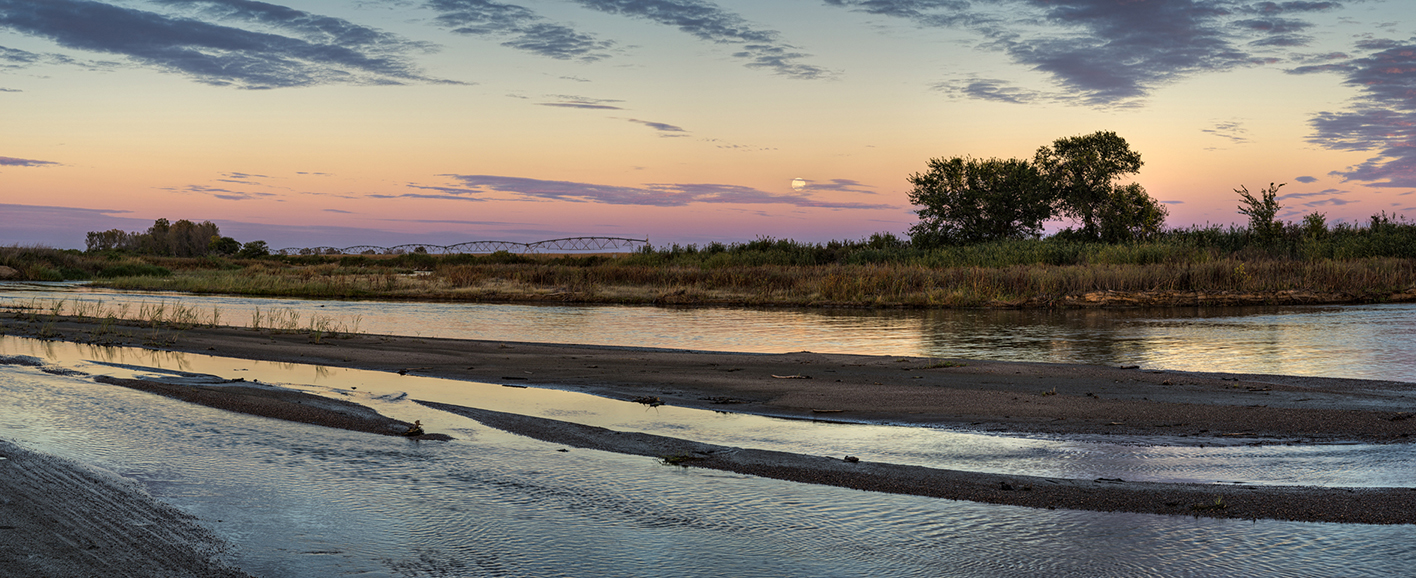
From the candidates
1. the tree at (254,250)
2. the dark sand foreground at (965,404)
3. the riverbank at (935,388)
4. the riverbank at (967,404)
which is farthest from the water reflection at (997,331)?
the tree at (254,250)

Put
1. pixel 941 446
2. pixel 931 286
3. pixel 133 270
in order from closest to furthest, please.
A: pixel 941 446 < pixel 931 286 < pixel 133 270

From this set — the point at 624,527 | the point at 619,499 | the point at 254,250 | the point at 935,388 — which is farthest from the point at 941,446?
the point at 254,250

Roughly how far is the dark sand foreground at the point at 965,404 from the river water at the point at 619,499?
1.25 feet

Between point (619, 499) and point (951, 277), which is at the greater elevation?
point (951, 277)

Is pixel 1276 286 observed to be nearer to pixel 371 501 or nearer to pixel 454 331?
pixel 454 331

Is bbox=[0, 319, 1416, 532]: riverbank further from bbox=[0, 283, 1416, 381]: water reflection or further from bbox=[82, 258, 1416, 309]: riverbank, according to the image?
bbox=[82, 258, 1416, 309]: riverbank

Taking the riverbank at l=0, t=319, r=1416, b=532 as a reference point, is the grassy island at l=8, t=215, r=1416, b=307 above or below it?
above

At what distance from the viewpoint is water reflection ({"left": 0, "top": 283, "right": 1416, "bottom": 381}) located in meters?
17.6

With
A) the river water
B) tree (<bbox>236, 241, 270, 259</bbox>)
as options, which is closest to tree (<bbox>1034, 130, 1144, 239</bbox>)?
the river water

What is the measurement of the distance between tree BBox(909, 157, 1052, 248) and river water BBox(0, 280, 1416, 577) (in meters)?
53.1

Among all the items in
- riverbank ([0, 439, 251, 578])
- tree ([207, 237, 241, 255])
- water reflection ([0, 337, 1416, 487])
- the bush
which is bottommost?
riverbank ([0, 439, 251, 578])

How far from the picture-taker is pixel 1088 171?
62406 mm

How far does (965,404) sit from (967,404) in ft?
0.08

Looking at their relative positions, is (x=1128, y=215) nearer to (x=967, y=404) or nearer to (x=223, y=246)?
(x=967, y=404)
